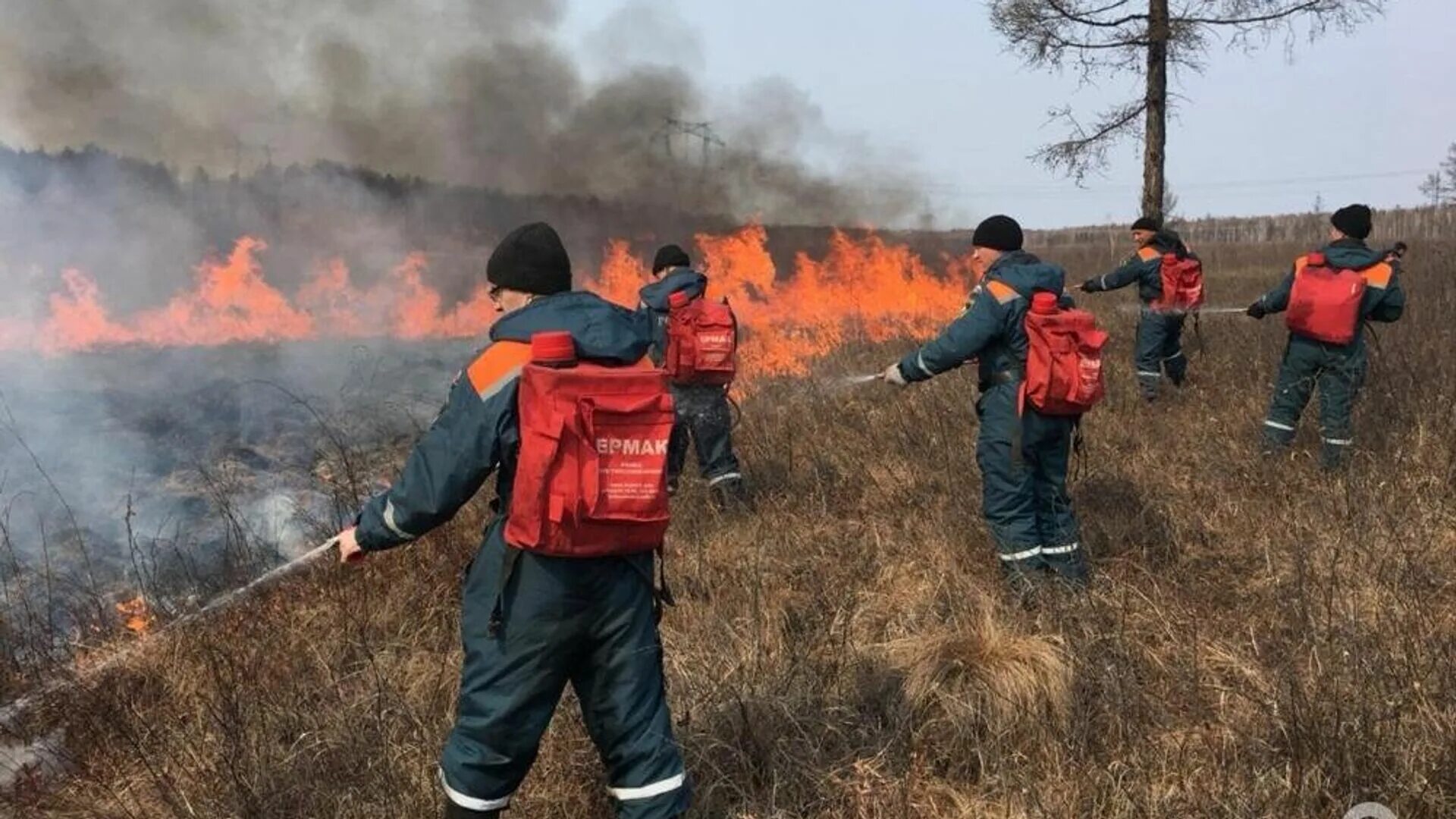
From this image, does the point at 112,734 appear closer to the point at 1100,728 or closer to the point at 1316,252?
the point at 1100,728

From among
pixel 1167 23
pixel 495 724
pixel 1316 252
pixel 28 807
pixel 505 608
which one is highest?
pixel 1167 23

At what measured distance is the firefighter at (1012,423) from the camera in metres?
4.27

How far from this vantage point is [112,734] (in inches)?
129

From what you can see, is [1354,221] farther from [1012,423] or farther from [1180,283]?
[1012,423]

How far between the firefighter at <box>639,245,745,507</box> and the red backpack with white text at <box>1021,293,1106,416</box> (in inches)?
101

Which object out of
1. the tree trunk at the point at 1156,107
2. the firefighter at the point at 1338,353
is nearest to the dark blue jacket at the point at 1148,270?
the tree trunk at the point at 1156,107

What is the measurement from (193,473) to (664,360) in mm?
4669

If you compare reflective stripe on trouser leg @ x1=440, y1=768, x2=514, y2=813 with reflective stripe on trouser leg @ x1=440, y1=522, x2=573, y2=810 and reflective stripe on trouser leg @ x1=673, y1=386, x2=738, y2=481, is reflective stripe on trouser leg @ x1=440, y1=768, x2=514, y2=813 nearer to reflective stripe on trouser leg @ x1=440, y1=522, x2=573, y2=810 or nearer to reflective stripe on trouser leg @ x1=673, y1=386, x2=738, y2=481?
Result: reflective stripe on trouser leg @ x1=440, y1=522, x2=573, y2=810

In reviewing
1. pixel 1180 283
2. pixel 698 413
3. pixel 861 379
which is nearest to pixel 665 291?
pixel 698 413

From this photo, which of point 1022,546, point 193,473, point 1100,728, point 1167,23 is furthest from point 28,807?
point 1167,23

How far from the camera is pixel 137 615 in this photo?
13.9 ft

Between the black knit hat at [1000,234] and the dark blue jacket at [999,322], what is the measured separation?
11cm

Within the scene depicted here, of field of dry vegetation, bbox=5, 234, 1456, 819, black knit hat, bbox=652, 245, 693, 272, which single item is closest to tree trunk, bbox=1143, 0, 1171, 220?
field of dry vegetation, bbox=5, 234, 1456, 819

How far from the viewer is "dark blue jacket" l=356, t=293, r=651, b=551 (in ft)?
7.54
